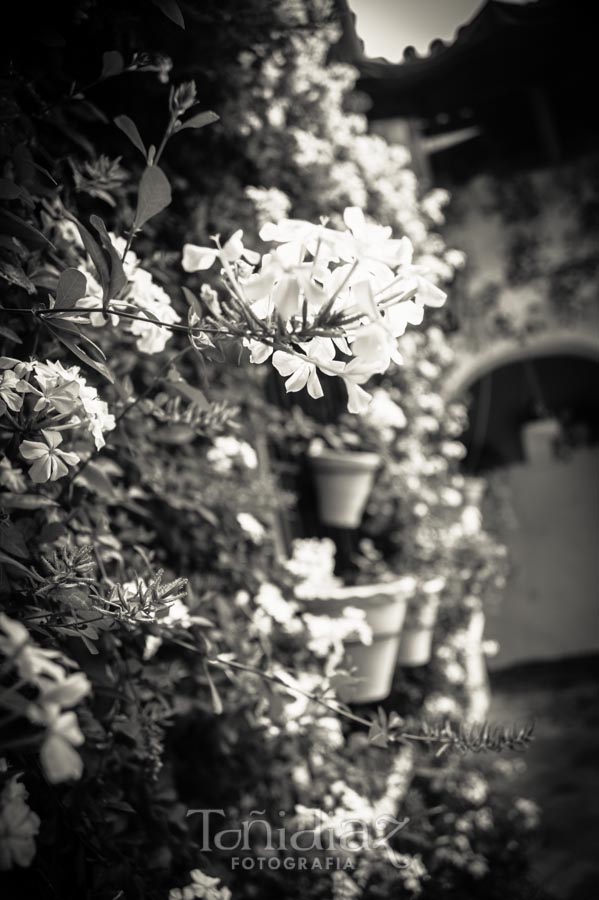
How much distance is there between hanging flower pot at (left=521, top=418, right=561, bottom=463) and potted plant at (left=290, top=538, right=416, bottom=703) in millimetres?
4375

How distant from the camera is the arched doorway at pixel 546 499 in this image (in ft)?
19.5

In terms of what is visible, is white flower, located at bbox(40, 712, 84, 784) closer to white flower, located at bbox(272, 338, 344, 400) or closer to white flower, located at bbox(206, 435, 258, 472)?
white flower, located at bbox(272, 338, 344, 400)

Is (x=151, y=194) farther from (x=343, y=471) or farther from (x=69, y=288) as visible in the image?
(x=343, y=471)

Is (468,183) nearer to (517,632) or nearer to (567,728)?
(567,728)

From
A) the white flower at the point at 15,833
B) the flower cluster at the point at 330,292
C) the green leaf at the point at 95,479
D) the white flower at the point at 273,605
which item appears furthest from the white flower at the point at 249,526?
the white flower at the point at 15,833

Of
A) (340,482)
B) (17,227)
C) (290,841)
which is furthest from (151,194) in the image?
(340,482)

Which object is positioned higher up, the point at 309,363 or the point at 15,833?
the point at 309,363

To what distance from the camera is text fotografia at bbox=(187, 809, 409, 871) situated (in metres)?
1.24

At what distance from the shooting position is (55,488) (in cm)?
97

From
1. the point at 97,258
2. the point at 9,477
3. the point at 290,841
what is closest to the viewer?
the point at 97,258

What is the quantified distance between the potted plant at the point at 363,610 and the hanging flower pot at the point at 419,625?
1.09 feet

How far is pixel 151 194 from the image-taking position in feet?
2.12

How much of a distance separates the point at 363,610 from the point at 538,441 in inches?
213

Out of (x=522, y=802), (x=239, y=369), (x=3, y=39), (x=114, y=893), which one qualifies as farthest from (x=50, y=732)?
(x=522, y=802)
